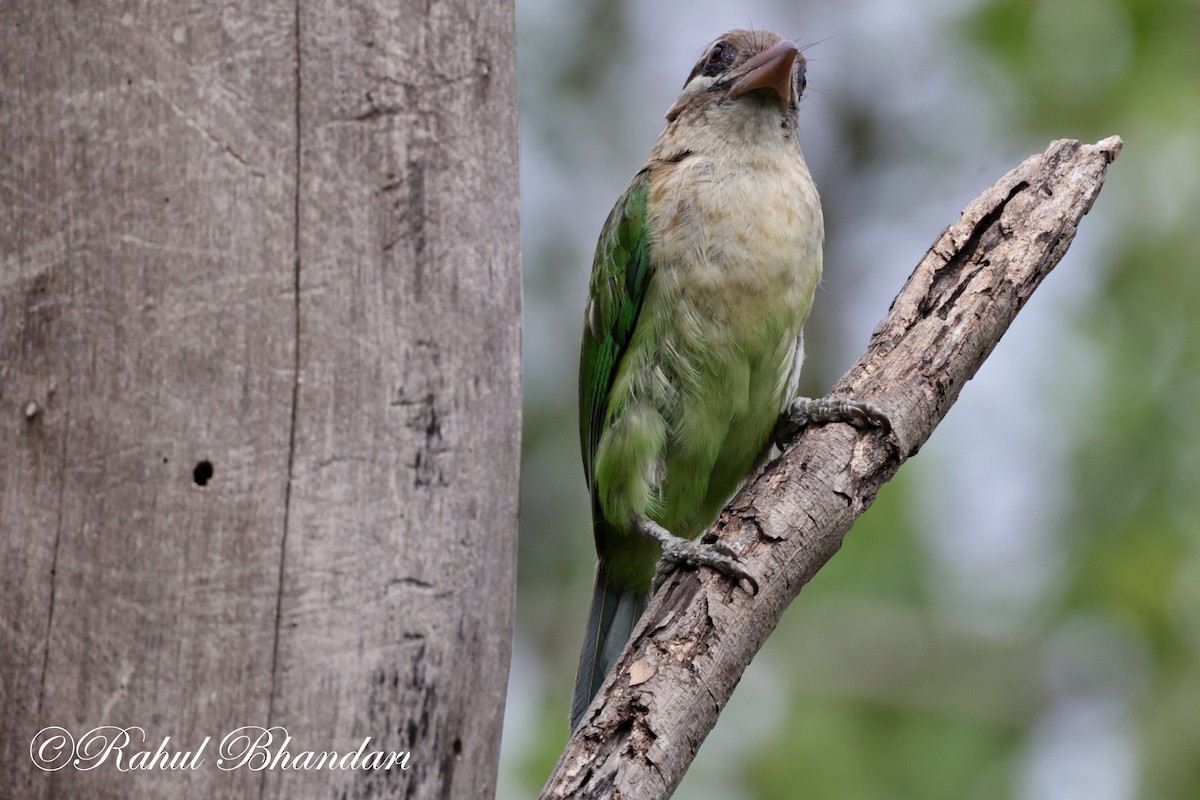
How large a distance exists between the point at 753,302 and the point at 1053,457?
11.1 feet

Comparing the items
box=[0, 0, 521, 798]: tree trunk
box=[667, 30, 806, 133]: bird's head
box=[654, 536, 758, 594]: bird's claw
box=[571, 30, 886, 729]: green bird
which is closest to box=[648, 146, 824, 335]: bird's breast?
box=[571, 30, 886, 729]: green bird

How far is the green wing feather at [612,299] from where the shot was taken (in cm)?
458

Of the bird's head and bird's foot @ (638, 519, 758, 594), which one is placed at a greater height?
the bird's head

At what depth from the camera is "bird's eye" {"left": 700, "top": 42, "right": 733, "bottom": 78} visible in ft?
16.4

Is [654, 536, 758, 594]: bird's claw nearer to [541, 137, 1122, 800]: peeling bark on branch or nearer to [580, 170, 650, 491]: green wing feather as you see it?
[541, 137, 1122, 800]: peeling bark on branch

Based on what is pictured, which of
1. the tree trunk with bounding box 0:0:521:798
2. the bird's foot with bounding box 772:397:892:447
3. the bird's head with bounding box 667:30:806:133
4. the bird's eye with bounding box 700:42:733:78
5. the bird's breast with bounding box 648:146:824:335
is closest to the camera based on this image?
the tree trunk with bounding box 0:0:521:798

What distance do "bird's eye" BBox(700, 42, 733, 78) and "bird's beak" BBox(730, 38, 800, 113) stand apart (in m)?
0.22

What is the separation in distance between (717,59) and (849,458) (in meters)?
2.05

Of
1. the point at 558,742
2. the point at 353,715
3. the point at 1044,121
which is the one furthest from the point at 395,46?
the point at 1044,121

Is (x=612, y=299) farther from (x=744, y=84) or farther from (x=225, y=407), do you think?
(x=225, y=407)

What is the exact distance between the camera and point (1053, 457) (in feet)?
23.0

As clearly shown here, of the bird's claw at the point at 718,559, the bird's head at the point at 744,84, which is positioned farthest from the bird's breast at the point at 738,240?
the bird's claw at the point at 718,559

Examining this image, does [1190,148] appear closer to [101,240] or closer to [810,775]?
[810,775]

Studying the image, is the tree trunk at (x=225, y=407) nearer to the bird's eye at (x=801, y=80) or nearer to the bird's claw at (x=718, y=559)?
the bird's claw at (x=718, y=559)
